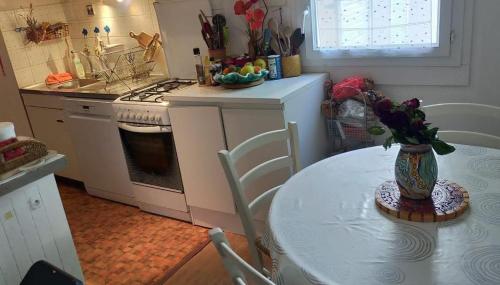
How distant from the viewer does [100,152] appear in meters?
3.16

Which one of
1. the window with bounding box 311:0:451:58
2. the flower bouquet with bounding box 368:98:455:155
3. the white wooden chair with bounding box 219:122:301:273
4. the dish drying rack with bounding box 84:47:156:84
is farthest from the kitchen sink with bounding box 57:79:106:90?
the flower bouquet with bounding box 368:98:455:155

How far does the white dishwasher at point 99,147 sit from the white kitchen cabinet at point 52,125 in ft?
0.57

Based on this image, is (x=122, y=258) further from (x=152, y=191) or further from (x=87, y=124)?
(x=87, y=124)

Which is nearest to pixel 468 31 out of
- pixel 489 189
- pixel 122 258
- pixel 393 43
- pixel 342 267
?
pixel 393 43

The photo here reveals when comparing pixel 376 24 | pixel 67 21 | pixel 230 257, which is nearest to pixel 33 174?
pixel 230 257

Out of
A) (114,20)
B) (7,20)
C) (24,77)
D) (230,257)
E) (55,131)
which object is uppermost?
(7,20)

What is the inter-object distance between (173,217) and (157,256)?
0.45m

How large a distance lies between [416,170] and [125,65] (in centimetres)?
269

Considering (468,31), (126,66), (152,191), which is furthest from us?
(126,66)

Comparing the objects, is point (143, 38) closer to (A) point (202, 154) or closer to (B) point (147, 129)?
→ (B) point (147, 129)

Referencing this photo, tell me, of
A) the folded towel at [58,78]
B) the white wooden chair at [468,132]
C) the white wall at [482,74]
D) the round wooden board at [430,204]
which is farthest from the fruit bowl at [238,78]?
the folded towel at [58,78]

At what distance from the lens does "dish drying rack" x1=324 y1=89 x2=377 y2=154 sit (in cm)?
244

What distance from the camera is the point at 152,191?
2.96 m

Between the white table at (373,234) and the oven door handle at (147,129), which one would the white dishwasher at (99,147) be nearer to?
the oven door handle at (147,129)
